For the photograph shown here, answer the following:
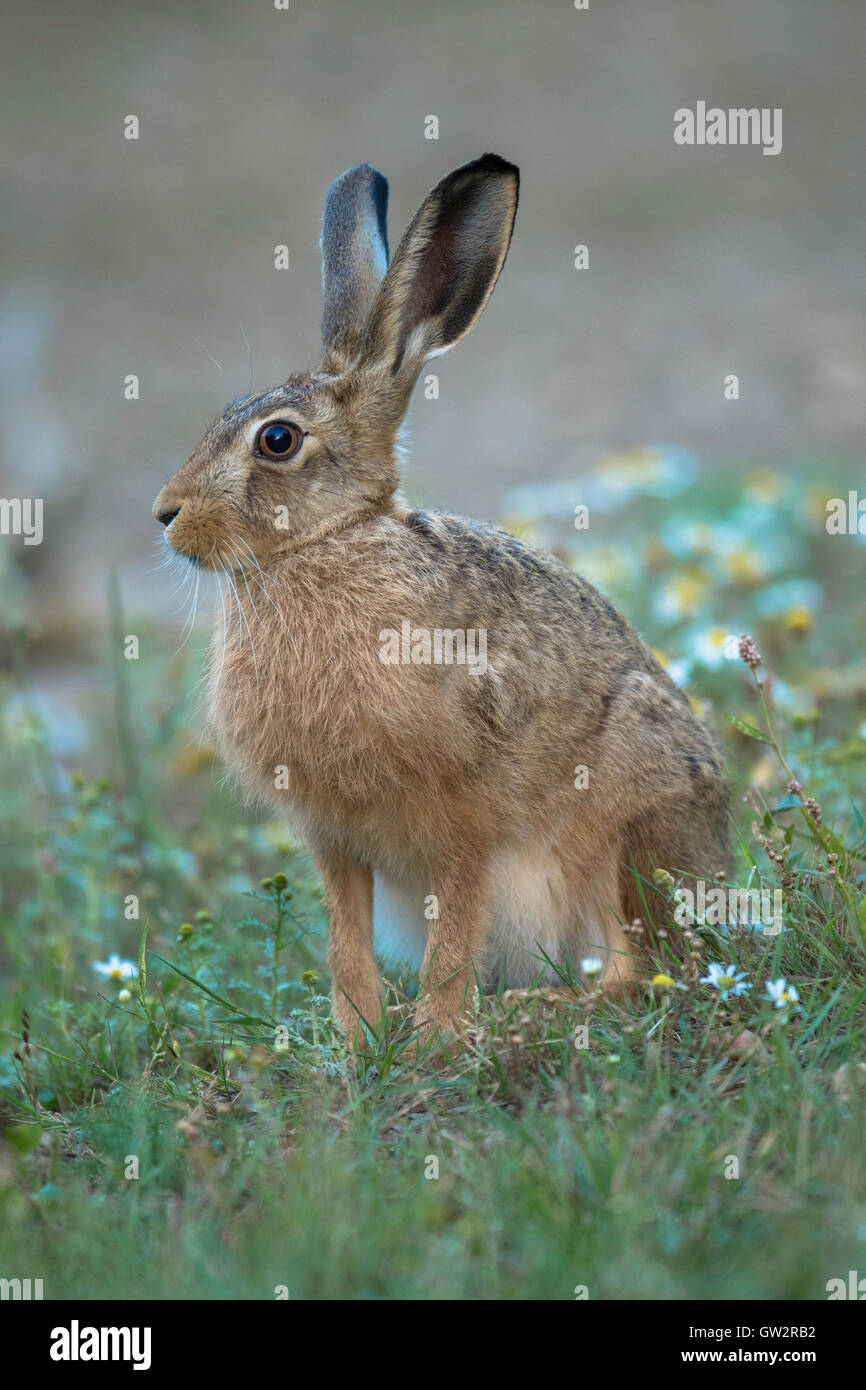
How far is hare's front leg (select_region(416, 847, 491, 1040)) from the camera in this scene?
422 centimetres

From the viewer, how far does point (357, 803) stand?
4.21 meters

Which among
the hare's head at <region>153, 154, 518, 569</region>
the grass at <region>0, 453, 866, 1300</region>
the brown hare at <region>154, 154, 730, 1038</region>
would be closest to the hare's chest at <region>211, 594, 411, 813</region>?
the brown hare at <region>154, 154, 730, 1038</region>

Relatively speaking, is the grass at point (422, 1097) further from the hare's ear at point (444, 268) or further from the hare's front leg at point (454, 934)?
the hare's ear at point (444, 268)

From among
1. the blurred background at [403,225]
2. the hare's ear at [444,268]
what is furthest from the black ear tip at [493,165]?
the blurred background at [403,225]

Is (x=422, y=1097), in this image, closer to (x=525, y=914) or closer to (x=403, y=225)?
(x=525, y=914)

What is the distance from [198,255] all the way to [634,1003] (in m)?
13.6

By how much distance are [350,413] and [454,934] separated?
5.80ft

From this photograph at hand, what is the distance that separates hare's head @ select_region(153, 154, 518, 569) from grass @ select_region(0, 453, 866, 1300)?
1272 millimetres

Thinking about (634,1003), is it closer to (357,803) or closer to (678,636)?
(357,803)

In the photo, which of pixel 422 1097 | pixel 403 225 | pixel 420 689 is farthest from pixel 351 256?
pixel 403 225

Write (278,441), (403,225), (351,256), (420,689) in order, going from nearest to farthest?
(420,689) → (278,441) → (351,256) → (403,225)

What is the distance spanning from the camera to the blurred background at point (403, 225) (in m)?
12.5

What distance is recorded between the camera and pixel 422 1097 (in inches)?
145
